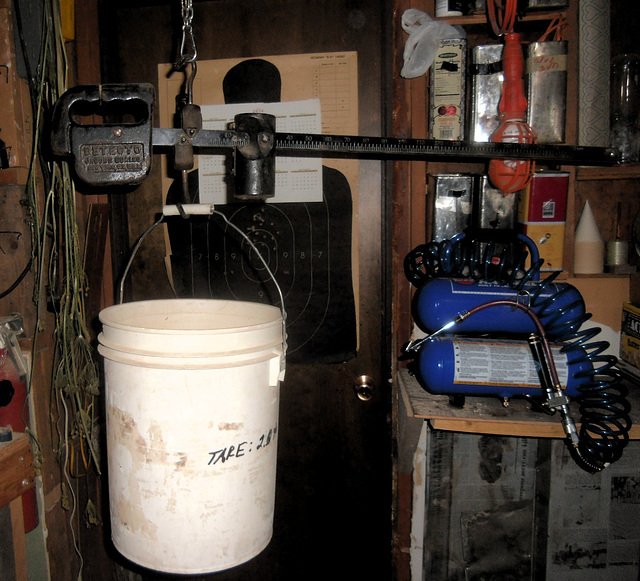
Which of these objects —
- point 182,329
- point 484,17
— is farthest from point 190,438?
point 484,17

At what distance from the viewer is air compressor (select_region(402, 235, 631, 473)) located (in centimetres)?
106

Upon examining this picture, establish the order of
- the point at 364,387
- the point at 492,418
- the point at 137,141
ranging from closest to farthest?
the point at 137,141 → the point at 492,418 → the point at 364,387

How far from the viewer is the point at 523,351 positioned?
1116mm

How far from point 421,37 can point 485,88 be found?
237 millimetres

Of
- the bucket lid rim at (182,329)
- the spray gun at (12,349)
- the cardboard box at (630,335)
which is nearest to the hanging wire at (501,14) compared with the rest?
the cardboard box at (630,335)

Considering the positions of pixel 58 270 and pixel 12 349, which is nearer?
pixel 12 349

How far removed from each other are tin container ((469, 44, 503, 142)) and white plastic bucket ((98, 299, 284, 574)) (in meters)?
0.88

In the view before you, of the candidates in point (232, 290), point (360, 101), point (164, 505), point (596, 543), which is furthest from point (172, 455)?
point (596, 543)

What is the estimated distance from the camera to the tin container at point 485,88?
1.28 metres

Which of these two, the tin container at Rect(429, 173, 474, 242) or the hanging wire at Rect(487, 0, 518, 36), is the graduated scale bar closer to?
the tin container at Rect(429, 173, 474, 242)

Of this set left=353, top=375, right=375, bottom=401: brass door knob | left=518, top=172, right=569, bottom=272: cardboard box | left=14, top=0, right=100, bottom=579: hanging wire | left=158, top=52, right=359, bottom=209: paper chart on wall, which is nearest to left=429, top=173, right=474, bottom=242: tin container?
left=518, top=172, right=569, bottom=272: cardboard box

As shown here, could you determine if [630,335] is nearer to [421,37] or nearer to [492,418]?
[492,418]

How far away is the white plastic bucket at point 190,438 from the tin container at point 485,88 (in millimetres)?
877

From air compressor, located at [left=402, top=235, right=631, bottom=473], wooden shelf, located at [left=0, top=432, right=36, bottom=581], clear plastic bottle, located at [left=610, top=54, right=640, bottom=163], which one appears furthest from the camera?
clear plastic bottle, located at [left=610, top=54, right=640, bottom=163]
